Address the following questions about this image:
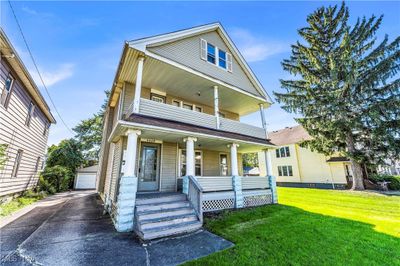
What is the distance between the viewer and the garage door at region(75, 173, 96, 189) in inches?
827

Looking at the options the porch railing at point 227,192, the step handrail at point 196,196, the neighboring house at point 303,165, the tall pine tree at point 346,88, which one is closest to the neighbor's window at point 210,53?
the porch railing at point 227,192

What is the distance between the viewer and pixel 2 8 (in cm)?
596

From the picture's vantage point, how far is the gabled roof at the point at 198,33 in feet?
23.4

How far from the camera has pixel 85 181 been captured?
21281mm

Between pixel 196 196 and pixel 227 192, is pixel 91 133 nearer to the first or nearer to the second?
pixel 227 192

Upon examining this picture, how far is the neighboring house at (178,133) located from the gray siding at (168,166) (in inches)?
2.0

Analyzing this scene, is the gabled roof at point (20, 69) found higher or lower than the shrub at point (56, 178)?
higher

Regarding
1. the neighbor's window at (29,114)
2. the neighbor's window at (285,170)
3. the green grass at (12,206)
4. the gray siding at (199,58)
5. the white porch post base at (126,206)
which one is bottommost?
the green grass at (12,206)

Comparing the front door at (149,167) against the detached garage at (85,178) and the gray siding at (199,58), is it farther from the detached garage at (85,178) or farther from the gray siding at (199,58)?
the detached garage at (85,178)

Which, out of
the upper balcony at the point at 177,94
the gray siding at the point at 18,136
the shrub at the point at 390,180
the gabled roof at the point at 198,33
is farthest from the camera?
the shrub at the point at 390,180

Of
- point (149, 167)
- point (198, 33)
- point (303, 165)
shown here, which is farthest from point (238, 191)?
point (303, 165)

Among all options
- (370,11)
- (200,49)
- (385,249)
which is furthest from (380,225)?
(370,11)

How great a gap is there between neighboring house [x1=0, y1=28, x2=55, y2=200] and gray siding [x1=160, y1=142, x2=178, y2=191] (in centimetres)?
622

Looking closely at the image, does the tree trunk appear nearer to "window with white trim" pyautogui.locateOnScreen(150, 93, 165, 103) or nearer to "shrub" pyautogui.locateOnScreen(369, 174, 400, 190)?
"shrub" pyautogui.locateOnScreen(369, 174, 400, 190)
